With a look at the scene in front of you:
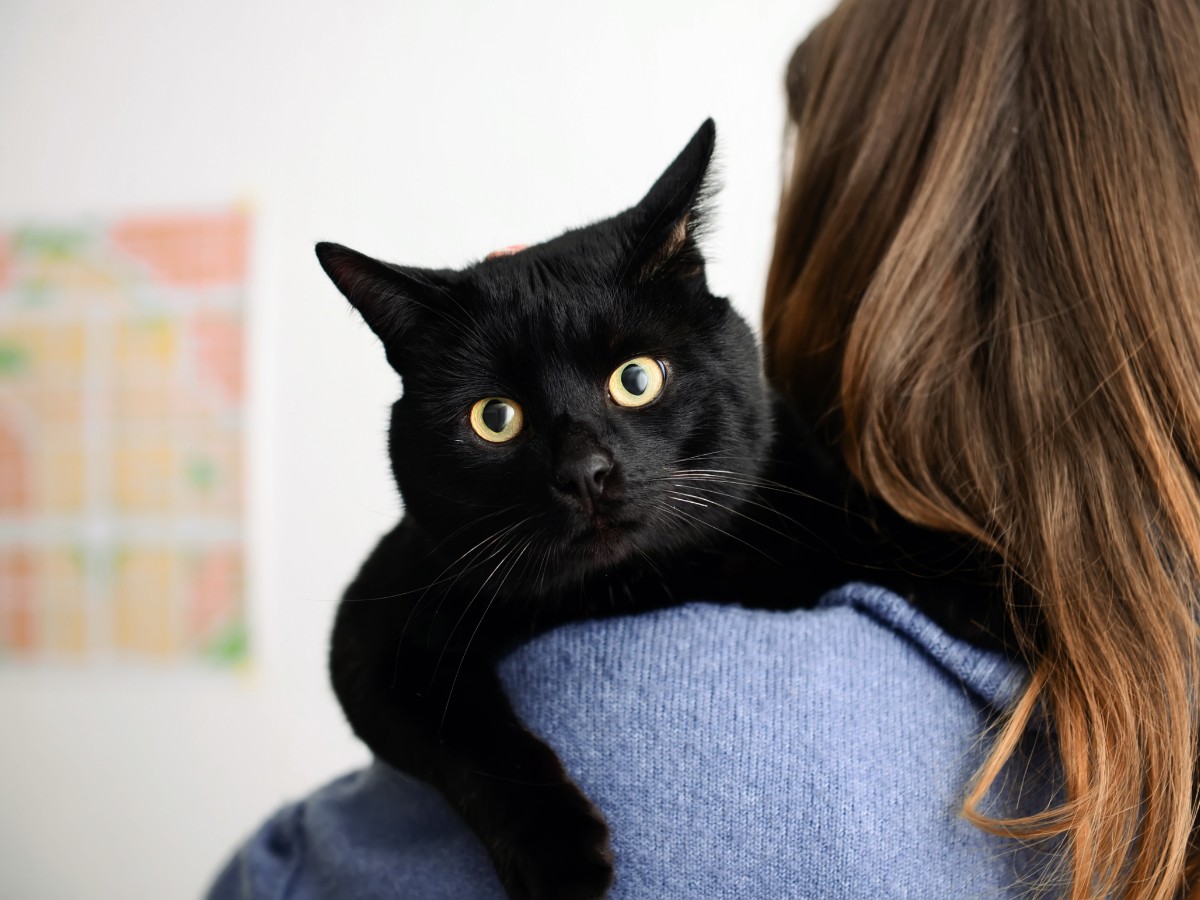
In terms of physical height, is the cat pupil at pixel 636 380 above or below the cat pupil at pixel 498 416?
above

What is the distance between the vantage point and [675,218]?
0.80 meters

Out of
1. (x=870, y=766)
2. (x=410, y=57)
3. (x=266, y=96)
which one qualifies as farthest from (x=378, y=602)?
(x=266, y=96)

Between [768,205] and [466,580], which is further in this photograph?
[768,205]

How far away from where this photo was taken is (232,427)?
2.37 m

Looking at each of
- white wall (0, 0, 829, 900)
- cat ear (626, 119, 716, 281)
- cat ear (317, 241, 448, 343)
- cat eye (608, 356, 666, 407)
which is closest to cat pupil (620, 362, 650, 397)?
cat eye (608, 356, 666, 407)

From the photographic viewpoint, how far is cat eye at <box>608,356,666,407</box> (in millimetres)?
799

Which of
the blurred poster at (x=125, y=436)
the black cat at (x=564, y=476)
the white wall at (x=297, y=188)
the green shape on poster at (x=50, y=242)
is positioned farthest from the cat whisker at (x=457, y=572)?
the green shape on poster at (x=50, y=242)

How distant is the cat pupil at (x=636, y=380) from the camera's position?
0.80 m

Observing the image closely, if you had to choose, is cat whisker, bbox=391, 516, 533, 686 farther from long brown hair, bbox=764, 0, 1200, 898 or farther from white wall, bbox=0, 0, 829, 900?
white wall, bbox=0, 0, 829, 900

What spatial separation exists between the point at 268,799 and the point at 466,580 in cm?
208

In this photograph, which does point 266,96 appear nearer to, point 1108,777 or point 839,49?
point 839,49

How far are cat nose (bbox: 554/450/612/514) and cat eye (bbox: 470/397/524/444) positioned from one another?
0.10 metres

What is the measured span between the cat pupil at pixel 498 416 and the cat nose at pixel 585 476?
0.11m

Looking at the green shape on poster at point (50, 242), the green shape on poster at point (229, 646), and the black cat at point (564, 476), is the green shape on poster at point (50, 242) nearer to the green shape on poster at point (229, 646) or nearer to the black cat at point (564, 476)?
the green shape on poster at point (229, 646)
